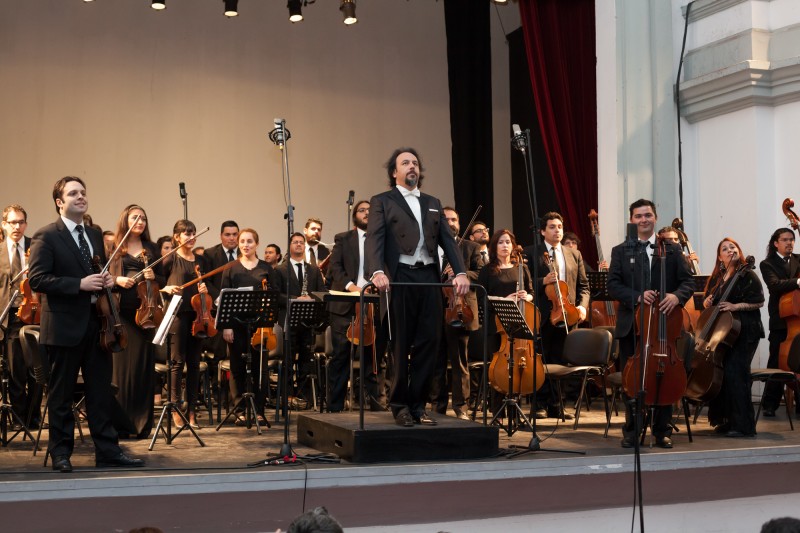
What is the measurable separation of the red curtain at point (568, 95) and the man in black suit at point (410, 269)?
216 inches

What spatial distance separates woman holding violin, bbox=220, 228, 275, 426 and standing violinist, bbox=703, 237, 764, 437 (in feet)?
10.7

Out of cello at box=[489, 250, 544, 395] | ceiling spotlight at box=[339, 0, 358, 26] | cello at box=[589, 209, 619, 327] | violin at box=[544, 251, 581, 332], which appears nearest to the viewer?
cello at box=[489, 250, 544, 395]

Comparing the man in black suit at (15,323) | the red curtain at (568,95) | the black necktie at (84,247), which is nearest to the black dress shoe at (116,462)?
the black necktie at (84,247)

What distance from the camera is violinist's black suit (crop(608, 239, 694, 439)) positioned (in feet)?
19.2

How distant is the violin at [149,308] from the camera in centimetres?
603

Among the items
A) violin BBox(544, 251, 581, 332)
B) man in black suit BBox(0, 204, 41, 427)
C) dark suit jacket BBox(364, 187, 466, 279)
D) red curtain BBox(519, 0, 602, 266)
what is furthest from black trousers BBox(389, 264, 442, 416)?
red curtain BBox(519, 0, 602, 266)

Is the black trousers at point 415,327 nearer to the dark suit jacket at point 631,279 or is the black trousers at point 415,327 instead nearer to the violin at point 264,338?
the dark suit jacket at point 631,279

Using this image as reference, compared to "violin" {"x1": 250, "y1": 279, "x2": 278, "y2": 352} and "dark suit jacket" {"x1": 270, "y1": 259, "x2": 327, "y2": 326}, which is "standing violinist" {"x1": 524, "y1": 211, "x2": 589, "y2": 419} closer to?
"dark suit jacket" {"x1": 270, "y1": 259, "x2": 327, "y2": 326}

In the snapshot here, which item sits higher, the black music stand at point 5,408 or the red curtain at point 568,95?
the red curtain at point 568,95

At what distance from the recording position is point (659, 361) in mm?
5602

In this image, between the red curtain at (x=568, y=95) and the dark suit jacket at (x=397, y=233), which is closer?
the dark suit jacket at (x=397, y=233)

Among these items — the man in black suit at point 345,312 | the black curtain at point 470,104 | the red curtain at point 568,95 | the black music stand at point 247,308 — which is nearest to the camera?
the black music stand at point 247,308

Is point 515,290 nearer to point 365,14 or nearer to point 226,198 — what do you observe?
point 226,198

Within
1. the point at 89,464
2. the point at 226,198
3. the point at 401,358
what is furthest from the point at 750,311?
the point at 226,198
